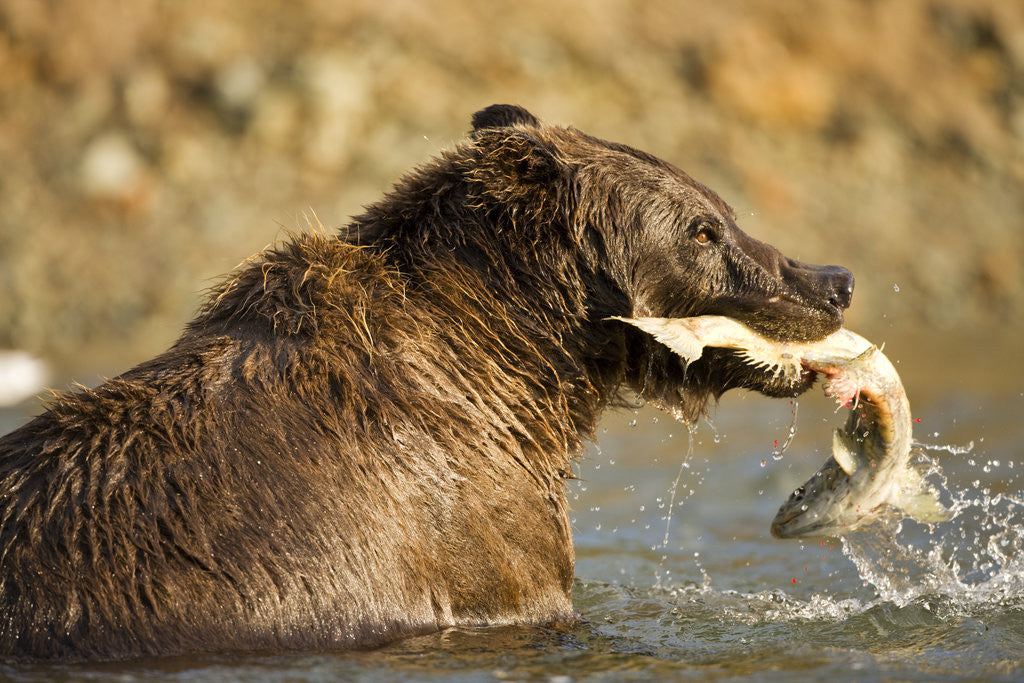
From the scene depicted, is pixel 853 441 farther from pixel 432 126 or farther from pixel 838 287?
pixel 432 126

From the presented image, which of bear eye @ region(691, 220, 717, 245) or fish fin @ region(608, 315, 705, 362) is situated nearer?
fish fin @ region(608, 315, 705, 362)

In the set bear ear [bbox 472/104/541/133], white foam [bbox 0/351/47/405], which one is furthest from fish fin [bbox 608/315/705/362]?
white foam [bbox 0/351/47/405]

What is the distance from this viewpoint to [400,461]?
183 inches

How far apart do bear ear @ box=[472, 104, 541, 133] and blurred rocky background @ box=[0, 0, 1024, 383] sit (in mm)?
9334

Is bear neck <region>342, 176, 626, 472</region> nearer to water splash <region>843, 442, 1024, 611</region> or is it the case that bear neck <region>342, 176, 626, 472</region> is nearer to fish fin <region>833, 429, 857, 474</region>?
fish fin <region>833, 429, 857, 474</region>

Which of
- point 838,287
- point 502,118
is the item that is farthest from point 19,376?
point 838,287

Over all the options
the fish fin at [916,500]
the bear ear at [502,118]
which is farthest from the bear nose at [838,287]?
the bear ear at [502,118]

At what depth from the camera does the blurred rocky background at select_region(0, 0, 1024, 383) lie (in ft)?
52.1

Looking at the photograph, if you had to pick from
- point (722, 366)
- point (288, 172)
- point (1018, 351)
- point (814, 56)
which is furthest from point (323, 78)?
point (722, 366)

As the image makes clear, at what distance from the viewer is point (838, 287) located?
5.29 m

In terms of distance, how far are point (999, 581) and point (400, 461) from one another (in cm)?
315

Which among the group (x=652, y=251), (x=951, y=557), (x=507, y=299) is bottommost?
(x=951, y=557)

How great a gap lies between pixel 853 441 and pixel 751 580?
1999mm

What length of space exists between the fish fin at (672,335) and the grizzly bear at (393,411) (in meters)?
0.17
